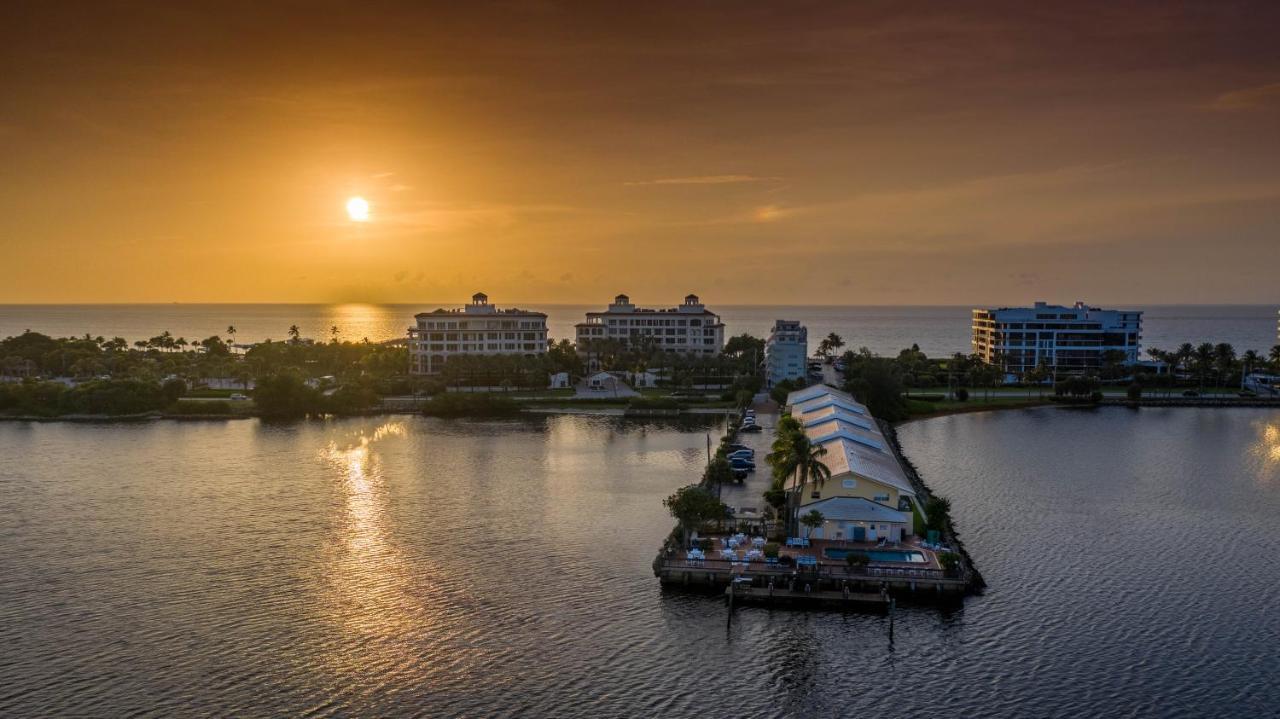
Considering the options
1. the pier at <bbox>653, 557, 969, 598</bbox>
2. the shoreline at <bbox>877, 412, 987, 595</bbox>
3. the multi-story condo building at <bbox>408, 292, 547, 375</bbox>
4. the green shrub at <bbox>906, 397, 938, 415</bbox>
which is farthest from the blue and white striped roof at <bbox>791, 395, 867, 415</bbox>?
the multi-story condo building at <bbox>408, 292, 547, 375</bbox>

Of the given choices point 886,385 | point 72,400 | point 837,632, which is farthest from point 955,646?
point 72,400

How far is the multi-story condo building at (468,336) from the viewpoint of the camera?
124m

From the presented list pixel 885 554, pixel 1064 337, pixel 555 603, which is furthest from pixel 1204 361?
pixel 555 603

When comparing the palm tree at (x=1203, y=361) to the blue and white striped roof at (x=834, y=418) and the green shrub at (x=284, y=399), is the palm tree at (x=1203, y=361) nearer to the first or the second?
the blue and white striped roof at (x=834, y=418)

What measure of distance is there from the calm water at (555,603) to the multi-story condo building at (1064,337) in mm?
68018

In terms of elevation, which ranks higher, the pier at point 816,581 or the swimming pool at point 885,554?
the swimming pool at point 885,554

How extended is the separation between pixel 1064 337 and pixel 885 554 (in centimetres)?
10642

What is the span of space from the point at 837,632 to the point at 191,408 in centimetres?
8305

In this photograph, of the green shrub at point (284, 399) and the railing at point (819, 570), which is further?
A: the green shrub at point (284, 399)

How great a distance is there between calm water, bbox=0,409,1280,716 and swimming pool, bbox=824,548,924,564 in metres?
3.50

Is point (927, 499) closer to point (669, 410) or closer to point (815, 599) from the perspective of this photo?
point (815, 599)

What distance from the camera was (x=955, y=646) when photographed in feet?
113

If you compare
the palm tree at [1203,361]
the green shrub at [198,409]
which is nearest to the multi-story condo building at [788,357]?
the palm tree at [1203,361]

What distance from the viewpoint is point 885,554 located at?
42062 millimetres
